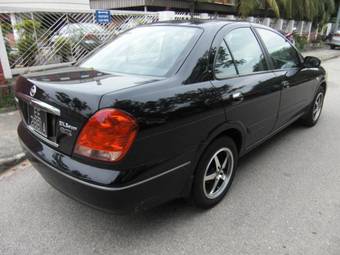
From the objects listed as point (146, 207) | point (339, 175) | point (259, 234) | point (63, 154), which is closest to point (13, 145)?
point (63, 154)

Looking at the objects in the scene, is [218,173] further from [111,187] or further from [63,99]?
[63,99]

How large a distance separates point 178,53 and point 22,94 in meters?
1.34

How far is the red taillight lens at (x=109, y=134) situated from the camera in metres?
1.80

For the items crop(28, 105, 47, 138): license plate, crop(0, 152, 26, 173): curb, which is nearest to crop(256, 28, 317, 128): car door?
crop(28, 105, 47, 138): license plate

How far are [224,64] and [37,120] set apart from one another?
165 cm

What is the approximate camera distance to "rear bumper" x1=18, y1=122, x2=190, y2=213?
1883 mm

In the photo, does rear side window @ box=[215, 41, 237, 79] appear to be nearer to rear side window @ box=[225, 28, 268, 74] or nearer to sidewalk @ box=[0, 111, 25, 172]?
rear side window @ box=[225, 28, 268, 74]

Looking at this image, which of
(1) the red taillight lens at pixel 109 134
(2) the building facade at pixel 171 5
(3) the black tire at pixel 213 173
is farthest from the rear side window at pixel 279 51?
(2) the building facade at pixel 171 5

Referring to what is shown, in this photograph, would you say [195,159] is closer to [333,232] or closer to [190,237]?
[190,237]

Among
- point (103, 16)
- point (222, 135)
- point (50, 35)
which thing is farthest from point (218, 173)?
point (103, 16)

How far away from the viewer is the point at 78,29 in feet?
22.7

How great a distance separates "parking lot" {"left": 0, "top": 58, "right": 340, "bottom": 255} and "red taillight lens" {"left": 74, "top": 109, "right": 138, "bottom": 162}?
0.85m

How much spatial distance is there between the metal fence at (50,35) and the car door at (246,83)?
483 centimetres

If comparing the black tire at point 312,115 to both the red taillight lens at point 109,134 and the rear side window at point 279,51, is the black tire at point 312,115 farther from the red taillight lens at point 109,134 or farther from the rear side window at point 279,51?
the red taillight lens at point 109,134
